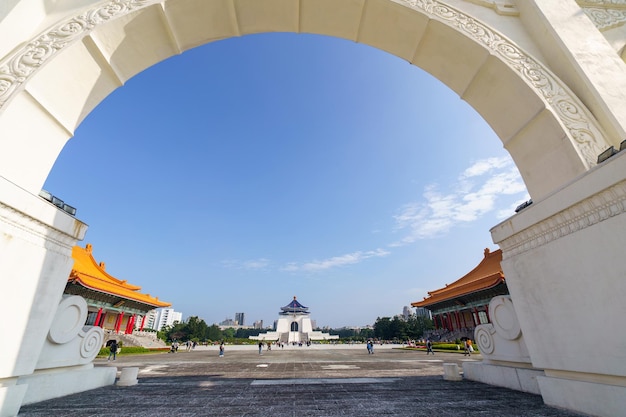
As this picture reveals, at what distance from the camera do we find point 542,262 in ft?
10.6

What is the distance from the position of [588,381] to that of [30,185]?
626 cm

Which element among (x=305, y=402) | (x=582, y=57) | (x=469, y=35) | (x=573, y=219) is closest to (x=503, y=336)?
(x=573, y=219)

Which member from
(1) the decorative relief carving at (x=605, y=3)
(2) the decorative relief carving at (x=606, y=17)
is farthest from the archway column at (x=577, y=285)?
(1) the decorative relief carving at (x=605, y=3)

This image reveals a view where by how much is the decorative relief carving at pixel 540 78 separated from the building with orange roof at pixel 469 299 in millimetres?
18171

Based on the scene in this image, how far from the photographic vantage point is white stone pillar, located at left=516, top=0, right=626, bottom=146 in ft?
10.8

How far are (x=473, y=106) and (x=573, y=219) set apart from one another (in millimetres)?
2413

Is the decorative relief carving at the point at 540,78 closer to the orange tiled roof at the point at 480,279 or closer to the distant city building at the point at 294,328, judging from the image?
the orange tiled roof at the point at 480,279

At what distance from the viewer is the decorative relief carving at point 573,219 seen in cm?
252

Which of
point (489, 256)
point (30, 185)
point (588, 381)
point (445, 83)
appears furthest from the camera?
point (489, 256)

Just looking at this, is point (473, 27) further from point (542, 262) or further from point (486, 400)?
point (486, 400)

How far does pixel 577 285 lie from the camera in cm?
281

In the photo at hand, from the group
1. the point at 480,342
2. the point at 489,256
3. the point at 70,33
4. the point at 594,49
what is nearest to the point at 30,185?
the point at 70,33

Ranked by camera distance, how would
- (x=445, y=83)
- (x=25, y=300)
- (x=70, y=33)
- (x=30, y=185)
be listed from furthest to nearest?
(x=445, y=83), (x=70, y=33), (x=30, y=185), (x=25, y=300)

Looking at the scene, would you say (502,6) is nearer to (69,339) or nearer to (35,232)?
(35,232)
